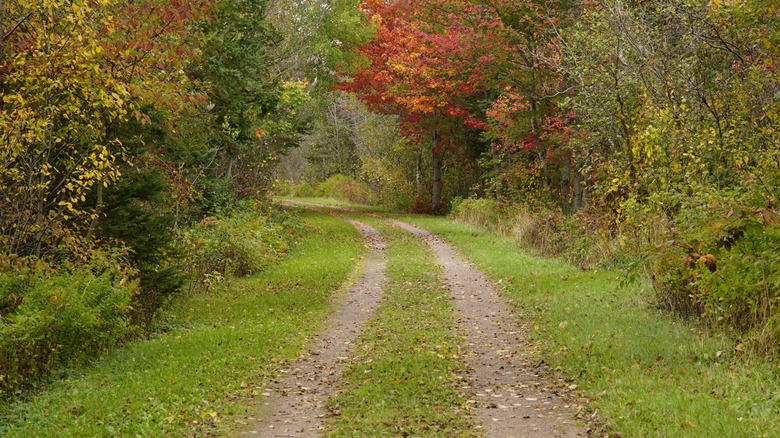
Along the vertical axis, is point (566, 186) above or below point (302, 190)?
above

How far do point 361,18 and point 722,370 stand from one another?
27.5m

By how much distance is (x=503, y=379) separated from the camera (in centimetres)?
760

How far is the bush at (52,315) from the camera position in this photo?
6906mm

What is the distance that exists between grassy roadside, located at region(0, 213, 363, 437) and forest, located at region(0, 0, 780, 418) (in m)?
0.55

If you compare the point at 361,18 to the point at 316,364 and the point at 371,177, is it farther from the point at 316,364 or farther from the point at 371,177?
the point at 316,364

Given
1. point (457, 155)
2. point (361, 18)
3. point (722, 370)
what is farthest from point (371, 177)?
point (722, 370)

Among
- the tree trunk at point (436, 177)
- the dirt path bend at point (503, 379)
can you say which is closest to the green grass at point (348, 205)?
the tree trunk at point (436, 177)

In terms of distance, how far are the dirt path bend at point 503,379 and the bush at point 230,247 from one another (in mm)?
5656

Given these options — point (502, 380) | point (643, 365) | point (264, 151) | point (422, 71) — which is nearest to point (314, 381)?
point (502, 380)

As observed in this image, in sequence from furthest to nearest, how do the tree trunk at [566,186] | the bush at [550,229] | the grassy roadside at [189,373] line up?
the tree trunk at [566,186], the bush at [550,229], the grassy roadside at [189,373]

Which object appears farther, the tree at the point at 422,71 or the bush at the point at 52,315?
the tree at the point at 422,71

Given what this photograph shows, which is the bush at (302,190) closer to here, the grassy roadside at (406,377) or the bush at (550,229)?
the bush at (550,229)

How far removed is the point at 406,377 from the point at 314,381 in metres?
1.14

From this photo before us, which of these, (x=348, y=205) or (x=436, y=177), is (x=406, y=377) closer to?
(x=436, y=177)
